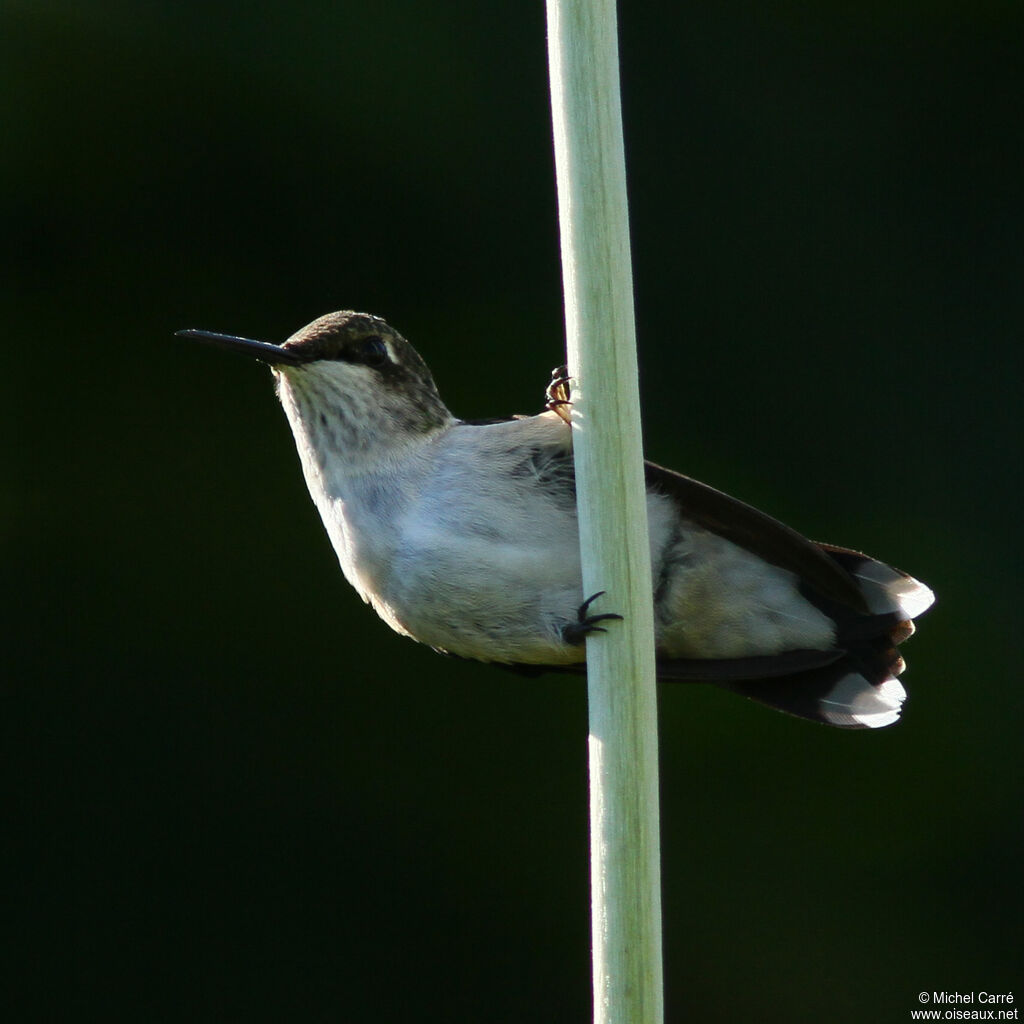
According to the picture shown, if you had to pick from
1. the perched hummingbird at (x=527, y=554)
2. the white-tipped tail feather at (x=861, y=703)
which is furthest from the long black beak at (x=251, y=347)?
the white-tipped tail feather at (x=861, y=703)

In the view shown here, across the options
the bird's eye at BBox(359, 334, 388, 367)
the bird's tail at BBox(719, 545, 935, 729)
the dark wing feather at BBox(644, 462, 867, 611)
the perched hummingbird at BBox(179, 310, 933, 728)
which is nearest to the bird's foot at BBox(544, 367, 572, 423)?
the perched hummingbird at BBox(179, 310, 933, 728)

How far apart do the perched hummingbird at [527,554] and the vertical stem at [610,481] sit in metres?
0.68

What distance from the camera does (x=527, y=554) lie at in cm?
211

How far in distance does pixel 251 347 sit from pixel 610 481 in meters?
0.95

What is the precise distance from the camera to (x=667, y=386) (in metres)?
4.43

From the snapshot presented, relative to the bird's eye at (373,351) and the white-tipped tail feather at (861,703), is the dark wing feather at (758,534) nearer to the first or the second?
the white-tipped tail feather at (861,703)

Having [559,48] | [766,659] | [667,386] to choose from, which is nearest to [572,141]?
[559,48]

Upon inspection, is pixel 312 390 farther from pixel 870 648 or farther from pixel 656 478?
pixel 870 648

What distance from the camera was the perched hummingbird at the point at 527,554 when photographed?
210 centimetres

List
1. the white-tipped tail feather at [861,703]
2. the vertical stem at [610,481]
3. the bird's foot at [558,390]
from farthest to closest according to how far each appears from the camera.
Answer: the white-tipped tail feather at [861,703] < the bird's foot at [558,390] < the vertical stem at [610,481]

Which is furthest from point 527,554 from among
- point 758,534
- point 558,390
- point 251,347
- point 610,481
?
point 610,481

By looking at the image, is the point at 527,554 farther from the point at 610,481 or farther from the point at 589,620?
the point at 610,481

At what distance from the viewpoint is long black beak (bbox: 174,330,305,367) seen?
205 cm

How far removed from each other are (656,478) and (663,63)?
2.60 m
